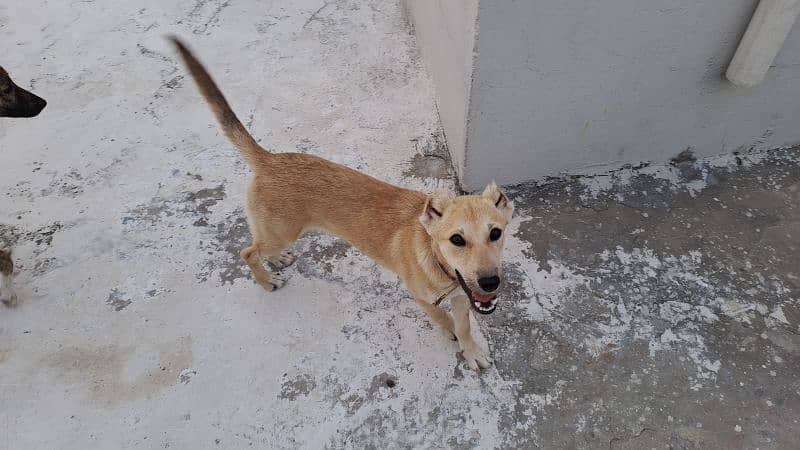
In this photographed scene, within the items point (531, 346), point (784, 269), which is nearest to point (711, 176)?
point (784, 269)

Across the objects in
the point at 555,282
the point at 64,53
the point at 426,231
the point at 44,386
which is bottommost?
the point at 44,386

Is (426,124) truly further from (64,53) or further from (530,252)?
(64,53)

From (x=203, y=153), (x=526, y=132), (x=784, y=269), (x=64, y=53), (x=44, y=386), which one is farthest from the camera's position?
(x=64, y=53)

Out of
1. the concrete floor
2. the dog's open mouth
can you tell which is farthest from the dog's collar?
the concrete floor

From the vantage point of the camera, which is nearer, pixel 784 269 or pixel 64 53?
pixel 784 269

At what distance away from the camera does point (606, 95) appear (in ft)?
11.8

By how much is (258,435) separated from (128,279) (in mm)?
1595

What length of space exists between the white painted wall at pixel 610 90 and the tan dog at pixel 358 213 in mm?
1042

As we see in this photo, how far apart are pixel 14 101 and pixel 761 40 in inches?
213

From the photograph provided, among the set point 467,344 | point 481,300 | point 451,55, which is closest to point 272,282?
point 467,344

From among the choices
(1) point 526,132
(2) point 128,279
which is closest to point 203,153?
(2) point 128,279

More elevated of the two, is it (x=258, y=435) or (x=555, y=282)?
(x=555, y=282)

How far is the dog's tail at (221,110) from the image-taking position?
8.75ft

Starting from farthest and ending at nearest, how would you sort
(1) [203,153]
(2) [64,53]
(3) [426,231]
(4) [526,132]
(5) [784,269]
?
(2) [64,53] → (1) [203,153] → (4) [526,132] → (5) [784,269] → (3) [426,231]
